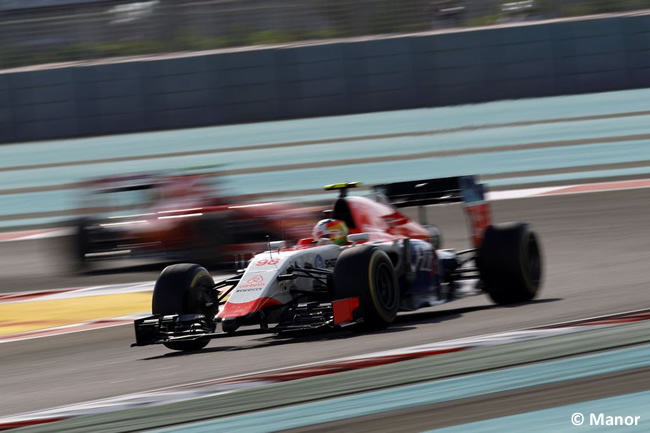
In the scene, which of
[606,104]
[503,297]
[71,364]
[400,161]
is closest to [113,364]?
[71,364]

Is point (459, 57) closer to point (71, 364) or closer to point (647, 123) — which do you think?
point (647, 123)

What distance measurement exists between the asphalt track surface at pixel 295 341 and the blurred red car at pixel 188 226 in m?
0.36

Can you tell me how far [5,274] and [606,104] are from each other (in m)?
12.2

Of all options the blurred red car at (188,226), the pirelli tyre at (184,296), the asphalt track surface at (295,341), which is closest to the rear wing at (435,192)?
the asphalt track surface at (295,341)

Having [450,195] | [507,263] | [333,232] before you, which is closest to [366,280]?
[333,232]

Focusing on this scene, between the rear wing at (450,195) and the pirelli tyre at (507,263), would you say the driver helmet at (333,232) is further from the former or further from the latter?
the pirelli tyre at (507,263)

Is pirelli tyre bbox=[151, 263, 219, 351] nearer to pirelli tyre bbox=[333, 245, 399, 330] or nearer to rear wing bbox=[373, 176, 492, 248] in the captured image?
pirelli tyre bbox=[333, 245, 399, 330]

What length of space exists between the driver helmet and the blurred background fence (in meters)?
15.8

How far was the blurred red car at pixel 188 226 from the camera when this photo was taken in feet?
38.8

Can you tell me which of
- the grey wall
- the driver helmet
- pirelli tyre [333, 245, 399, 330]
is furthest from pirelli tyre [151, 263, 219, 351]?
the grey wall

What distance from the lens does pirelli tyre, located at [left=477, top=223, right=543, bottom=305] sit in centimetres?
831

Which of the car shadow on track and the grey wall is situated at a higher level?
the grey wall

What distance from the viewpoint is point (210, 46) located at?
23.8 metres

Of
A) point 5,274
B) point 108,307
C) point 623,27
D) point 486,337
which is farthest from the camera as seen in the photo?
point 623,27
